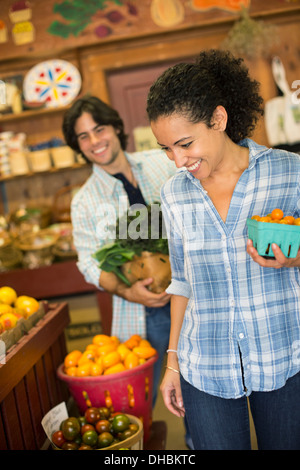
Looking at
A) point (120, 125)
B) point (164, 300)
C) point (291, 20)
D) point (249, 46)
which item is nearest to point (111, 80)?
point (249, 46)

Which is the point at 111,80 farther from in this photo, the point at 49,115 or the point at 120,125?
the point at 120,125

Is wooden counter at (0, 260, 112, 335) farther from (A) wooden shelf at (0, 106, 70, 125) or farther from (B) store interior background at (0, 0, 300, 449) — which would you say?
(A) wooden shelf at (0, 106, 70, 125)

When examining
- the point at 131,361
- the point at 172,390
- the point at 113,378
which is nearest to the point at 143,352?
the point at 131,361

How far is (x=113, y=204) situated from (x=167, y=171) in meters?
0.30

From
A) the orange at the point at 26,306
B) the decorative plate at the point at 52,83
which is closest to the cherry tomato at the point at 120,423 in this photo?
the orange at the point at 26,306

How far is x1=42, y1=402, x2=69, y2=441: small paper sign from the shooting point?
1.71 m

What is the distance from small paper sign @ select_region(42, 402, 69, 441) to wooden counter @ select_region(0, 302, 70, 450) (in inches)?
1.8

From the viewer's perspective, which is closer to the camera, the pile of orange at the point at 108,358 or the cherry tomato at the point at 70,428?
the cherry tomato at the point at 70,428

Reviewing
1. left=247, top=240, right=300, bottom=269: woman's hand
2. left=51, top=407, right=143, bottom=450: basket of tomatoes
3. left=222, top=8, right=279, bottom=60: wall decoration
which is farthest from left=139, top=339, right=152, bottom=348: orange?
left=222, top=8, right=279, bottom=60: wall decoration

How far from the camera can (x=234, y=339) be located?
1.32 meters

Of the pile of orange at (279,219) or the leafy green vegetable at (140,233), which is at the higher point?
the pile of orange at (279,219)

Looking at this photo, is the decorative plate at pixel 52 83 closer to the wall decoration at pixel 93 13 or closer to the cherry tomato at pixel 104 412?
the wall decoration at pixel 93 13

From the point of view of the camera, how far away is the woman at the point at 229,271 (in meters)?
1.27

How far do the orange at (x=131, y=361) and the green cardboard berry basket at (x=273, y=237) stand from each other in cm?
87
